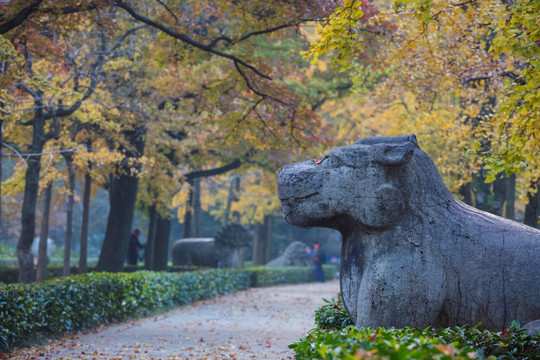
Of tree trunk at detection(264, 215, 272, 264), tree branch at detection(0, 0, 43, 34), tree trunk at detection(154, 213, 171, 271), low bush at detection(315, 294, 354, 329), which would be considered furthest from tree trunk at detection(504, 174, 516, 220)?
tree trunk at detection(264, 215, 272, 264)

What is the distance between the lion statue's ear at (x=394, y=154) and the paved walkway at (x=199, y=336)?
4.04 metres

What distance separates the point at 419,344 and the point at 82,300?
888cm

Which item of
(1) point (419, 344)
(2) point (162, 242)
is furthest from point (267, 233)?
(1) point (419, 344)

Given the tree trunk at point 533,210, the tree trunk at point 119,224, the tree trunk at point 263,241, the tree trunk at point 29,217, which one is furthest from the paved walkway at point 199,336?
the tree trunk at point 263,241

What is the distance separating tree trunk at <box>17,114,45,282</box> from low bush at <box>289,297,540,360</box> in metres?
10.1

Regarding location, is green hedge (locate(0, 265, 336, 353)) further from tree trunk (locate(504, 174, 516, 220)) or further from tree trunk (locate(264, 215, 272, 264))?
tree trunk (locate(264, 215, 272, 264))

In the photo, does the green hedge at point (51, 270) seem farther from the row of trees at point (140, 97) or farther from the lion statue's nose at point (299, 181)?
the lion statue's nose at point (299, 181)

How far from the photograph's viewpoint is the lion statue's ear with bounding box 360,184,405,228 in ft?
15.6

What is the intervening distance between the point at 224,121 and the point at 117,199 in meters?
6.98

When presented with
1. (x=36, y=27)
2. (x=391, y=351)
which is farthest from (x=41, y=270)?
(x=391, y=351)

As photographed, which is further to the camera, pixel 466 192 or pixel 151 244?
pixel 151 244

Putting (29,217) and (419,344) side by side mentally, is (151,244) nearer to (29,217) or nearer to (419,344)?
(29,217)

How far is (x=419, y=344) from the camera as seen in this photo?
3.10m

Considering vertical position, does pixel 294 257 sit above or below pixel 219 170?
below
